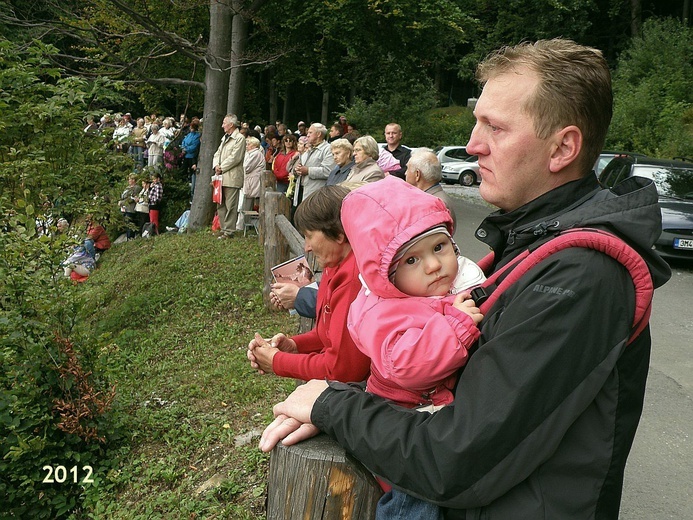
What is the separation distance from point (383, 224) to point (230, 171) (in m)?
11.6

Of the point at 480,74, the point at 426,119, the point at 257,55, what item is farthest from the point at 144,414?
the point at 426,119

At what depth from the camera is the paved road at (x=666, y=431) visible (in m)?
4.34

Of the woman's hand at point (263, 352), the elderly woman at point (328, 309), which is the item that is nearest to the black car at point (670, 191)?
the elderly woman at point (328, 309)

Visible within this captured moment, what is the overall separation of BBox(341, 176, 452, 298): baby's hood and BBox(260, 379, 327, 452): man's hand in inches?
13.1

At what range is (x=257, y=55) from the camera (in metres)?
13.4

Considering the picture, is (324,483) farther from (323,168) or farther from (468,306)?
(323,168)

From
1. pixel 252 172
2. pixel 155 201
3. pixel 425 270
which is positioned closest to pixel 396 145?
pixel 252 172

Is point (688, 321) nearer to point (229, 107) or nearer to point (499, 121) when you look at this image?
point (499, 121)

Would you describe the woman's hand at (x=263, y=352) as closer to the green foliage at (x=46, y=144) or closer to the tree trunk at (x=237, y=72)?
the green foliage at (x=46, y=144)

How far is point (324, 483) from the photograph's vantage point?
1.81m

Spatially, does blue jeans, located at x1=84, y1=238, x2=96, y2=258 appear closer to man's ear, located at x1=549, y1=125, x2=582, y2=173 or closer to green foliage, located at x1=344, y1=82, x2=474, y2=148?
man's ear, located at x1=549, y1=125, x2=582, y2=173

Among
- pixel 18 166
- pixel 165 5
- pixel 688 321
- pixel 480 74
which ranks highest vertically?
pixel 165 5

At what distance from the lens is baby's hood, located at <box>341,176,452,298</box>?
1731 millimetres

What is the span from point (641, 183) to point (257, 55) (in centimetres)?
1262
